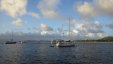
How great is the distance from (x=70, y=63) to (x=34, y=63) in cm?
1089

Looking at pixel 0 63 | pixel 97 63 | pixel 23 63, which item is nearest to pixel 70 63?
pixel 97 63

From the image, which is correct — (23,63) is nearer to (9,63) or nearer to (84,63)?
(9,63)

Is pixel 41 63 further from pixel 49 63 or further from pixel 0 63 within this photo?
pixel 0 63

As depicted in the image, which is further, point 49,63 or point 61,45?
point 61,45

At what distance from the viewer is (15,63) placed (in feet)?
271

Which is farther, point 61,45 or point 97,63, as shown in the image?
point 61,45

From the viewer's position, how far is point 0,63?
81.6 m

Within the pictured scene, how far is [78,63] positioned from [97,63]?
5.74 metres

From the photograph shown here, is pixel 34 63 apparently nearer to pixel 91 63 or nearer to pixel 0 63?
pixel 0 63

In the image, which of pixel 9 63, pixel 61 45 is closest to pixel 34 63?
pixel 9 63

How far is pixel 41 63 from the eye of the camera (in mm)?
82438

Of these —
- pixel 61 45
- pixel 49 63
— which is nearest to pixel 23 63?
pixel 49 63

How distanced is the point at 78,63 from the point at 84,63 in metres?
1.87

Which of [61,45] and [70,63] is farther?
[61,45]
